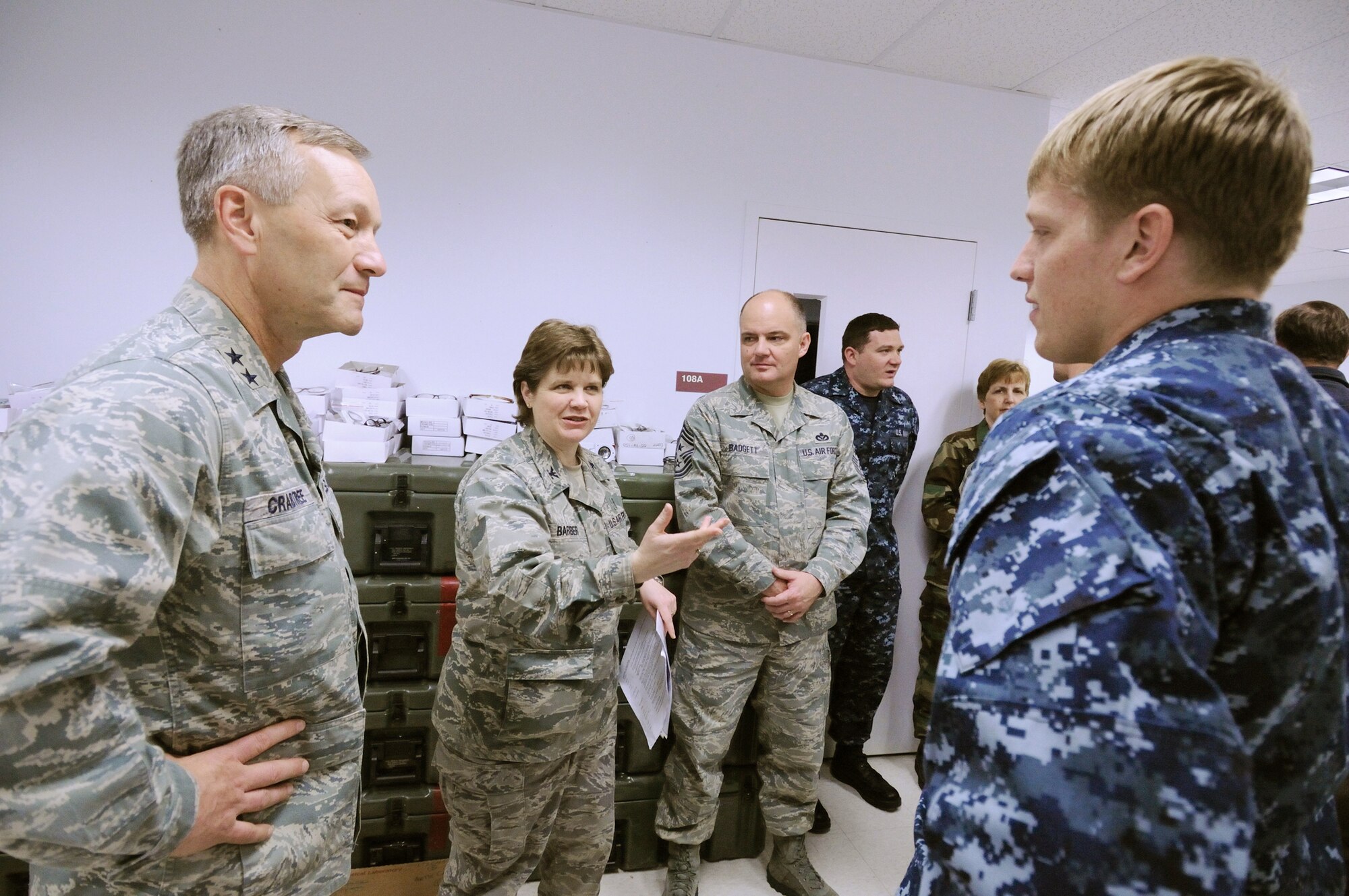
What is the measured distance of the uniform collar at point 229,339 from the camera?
89 centimetres

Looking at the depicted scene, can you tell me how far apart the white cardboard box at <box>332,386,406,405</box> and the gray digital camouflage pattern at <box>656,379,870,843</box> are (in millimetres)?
959

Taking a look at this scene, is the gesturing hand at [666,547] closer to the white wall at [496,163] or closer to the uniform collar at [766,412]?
the uniform collar at [766,412]

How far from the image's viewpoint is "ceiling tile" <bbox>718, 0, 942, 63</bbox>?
92.4 inches

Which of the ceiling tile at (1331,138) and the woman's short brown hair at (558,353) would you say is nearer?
the woman's short brown hair at (558,353)

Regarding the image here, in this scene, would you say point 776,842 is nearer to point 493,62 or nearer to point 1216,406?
point 1216,406

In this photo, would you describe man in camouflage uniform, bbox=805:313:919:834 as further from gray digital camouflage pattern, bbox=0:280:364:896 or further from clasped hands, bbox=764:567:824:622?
gray digital camouflage pattern, bbox=0:280:364:896

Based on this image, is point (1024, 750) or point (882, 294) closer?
point (1024, 750)

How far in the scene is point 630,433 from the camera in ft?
8.02

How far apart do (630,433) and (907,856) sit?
1.81 m

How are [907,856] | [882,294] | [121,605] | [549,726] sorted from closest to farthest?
[121,605] → [549,726] → [907,856] → [882,294]

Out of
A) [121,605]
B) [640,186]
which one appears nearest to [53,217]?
[640,186]

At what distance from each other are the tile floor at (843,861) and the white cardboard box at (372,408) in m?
1.58

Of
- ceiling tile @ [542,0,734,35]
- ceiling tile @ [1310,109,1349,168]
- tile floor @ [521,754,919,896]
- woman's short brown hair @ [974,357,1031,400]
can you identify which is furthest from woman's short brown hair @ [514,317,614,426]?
ceiling tile @ [1310,109,1349,168]

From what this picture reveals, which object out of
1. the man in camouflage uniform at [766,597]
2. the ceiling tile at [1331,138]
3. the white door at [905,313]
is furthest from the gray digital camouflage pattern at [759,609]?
the ceiling tile at [1331,138]
